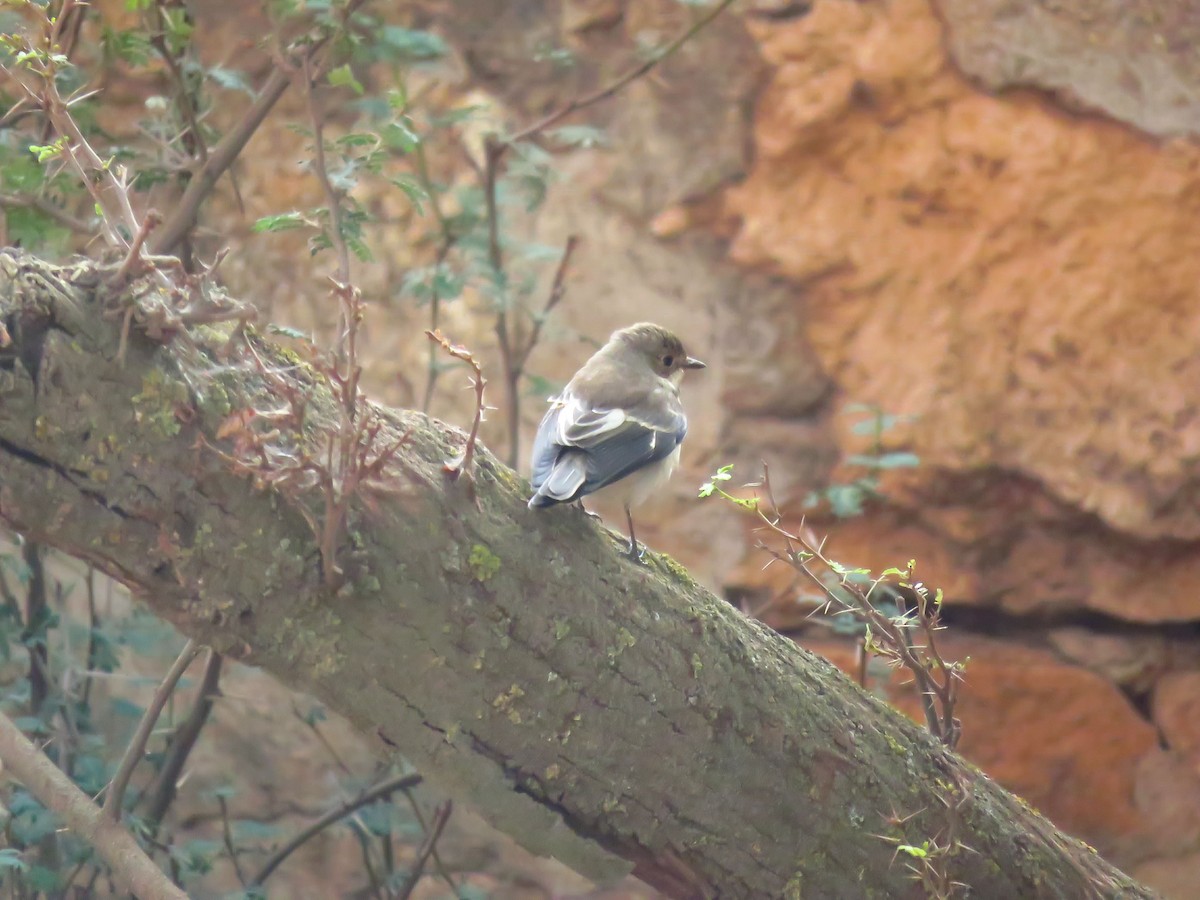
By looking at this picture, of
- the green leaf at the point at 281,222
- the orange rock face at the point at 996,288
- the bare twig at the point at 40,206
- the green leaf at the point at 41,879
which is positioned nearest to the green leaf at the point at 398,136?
the green leaf at the point at 281,222

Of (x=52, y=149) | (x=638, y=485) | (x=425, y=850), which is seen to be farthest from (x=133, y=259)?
(x=425, y=850)

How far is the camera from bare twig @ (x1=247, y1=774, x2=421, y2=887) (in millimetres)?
2627

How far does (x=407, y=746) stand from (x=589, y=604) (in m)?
0.33

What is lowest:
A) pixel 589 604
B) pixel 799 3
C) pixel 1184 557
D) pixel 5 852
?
pixel 1184 557

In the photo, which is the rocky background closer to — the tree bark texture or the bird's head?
the bird's head

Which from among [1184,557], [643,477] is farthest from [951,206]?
[643,477]

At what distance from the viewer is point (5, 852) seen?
6.52 ft

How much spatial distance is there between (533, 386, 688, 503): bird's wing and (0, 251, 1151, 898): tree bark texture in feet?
0.22

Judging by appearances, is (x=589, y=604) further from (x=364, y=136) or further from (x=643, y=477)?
(x=364, y=136)

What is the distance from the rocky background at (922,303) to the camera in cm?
350

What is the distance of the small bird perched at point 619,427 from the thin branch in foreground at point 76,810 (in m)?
0.90

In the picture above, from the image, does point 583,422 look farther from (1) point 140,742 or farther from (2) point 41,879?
(2) point 41,879

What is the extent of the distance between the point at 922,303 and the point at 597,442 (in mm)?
1861

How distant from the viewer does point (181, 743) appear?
106 inches
